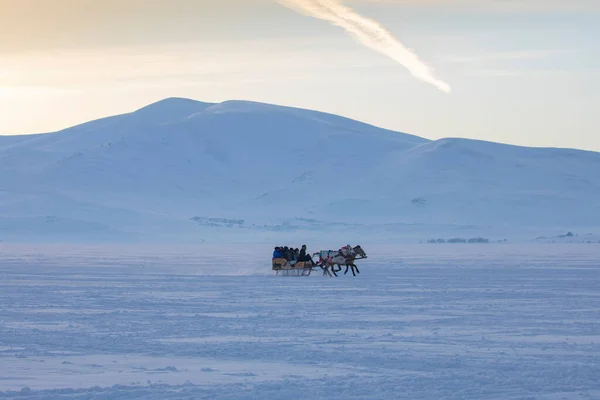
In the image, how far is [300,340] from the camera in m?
17.4

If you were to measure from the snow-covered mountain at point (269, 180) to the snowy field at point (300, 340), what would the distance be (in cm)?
8186

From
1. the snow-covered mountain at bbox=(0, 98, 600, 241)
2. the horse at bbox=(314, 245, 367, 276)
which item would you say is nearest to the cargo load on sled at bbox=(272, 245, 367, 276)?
the horse at bbox=(314, 245, 367, 276)

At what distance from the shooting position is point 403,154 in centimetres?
16612

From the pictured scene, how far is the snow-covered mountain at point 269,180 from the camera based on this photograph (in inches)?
4980

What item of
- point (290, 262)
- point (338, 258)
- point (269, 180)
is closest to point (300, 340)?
point (290, 262)

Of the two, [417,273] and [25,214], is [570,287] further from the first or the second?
[25,214]

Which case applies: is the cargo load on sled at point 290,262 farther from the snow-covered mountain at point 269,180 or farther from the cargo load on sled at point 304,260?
the snow-covered mountain at point 269,180

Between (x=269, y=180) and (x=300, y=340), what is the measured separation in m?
141

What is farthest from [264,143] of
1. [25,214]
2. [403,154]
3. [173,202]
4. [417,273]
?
[417,273]

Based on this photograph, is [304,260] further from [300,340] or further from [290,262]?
[300,340]

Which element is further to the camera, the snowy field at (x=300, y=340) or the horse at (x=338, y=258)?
the horse at (x=338, y=258)

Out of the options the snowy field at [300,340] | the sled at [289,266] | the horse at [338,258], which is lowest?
the snowy field at [300,340]

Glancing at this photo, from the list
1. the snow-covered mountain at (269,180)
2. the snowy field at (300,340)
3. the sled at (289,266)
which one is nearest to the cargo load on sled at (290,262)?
the sled at (289,266)

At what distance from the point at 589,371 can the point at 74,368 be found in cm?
589
